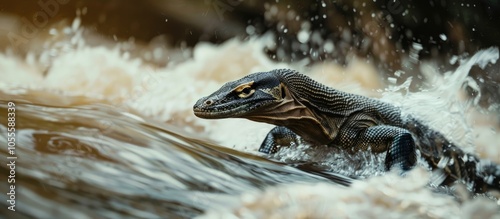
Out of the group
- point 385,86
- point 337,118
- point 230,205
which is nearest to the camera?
point 230,205

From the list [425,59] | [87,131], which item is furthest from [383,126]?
[425,59]

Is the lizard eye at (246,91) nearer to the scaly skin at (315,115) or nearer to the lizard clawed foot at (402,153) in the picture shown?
the scaly skin at (315,115)

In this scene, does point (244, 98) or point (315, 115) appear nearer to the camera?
point (244, 98)

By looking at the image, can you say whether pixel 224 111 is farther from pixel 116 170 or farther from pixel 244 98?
pixel 116 170

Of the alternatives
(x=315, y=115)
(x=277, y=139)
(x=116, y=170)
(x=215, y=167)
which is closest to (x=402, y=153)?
(x=315, y=115)

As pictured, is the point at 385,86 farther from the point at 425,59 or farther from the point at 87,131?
the point at 87,131

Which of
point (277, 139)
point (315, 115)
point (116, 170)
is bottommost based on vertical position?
point (116, 170)

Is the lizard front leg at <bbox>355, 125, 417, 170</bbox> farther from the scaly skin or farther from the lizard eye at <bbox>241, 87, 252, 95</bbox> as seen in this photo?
the lizard eye at <bbox>241, 87, 252, 95</bbox>
